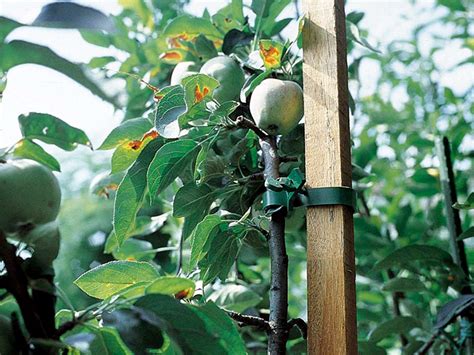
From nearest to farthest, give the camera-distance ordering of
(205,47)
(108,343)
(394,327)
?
(108,343)
(205,47)
(394,327)

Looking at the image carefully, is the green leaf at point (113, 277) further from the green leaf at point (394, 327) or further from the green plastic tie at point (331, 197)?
the green leaf at point (394, 327)

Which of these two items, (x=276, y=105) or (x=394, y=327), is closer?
(x=276, y=105)

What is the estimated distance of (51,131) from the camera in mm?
588

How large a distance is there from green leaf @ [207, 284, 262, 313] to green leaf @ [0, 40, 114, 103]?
0.41 m

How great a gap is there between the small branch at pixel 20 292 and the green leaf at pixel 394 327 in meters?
0.56

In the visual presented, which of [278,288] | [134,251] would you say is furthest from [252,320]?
[134,251]

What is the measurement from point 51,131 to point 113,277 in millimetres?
136

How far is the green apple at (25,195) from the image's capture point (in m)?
0.46

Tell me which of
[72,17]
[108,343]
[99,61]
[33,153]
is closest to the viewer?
[72,17]

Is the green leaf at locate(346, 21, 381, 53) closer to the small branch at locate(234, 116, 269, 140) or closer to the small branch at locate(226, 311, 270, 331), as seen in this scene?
the small branch at locate(234, 116, 269, 140)

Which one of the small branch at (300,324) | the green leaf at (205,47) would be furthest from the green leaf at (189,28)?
the small branch at (300,324)

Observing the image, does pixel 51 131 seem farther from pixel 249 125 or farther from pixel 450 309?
pixel 450 309

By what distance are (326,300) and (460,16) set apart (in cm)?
94

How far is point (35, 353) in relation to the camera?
1.38ft
